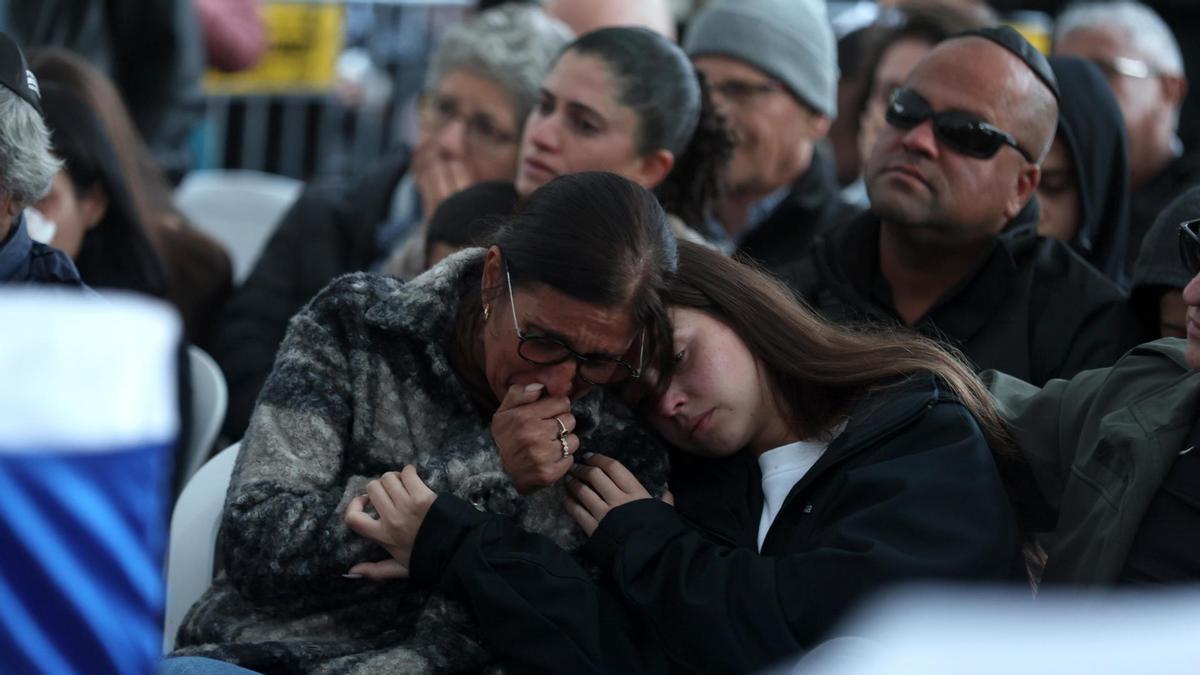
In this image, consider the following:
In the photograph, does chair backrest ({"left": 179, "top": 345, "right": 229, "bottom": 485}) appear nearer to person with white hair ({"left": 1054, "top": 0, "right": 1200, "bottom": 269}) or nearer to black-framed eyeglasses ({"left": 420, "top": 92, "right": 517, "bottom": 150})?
black-framed eyeglasses ({"left": 420, "top": 92, "right": 517, "bottom": 150})

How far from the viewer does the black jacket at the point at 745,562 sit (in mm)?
2322

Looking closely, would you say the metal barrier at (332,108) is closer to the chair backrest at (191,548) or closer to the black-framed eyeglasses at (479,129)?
the black-framed eyeglasses at (479,129)

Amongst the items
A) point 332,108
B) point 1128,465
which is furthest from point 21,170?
point 332,108

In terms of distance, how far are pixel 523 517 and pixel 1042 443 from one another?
897 millimetres

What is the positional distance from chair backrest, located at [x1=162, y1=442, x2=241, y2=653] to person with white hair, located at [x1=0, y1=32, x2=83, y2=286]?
45 cm

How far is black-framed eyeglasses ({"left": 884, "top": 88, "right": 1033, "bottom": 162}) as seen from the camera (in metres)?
3.23

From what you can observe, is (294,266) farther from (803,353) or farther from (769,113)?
(803,353)

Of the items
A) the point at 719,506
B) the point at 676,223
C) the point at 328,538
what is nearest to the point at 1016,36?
the point at 676,223

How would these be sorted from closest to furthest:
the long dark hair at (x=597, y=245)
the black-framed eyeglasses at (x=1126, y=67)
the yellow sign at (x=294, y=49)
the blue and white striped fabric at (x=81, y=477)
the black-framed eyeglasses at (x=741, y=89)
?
the blue and white striped fabric at (x=81, y=477) → the long dark hair at (x=597, y=245) → the black-framed eyeglasses at (x=741, y=89) → the black-framed eyeglasses at (x=1126, y=67) → the yellow sign at (x=294, y=49)

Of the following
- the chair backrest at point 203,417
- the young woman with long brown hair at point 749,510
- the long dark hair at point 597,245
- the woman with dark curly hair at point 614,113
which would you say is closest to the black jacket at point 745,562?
the young woman with long brown hair at point 749,510

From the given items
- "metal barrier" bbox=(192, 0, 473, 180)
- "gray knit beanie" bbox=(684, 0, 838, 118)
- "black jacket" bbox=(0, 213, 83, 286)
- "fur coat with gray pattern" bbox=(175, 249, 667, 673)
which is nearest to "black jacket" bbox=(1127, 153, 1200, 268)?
"gray knit beanie" bbox=(684, 0, 838, 118)

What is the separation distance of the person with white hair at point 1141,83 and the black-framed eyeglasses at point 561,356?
2.39 metres

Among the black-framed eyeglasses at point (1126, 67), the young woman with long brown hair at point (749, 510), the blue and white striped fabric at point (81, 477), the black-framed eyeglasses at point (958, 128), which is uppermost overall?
the blue and white striped fabric at point (81, 477)

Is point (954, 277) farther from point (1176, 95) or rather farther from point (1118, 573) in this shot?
point (1176, 95)
